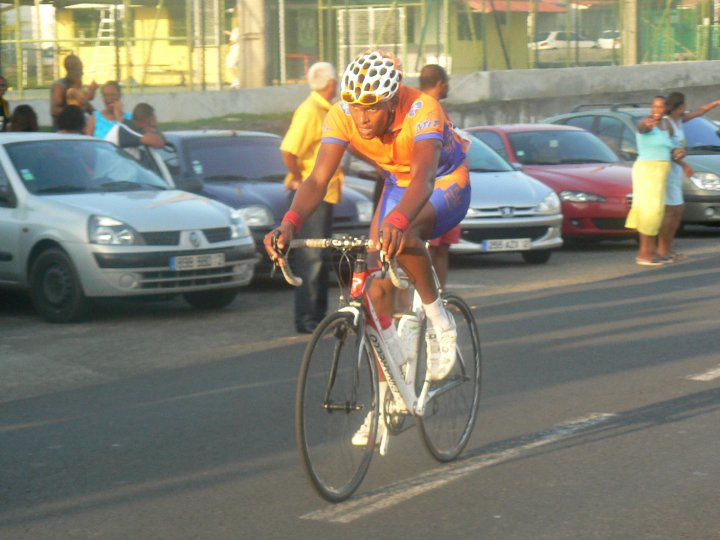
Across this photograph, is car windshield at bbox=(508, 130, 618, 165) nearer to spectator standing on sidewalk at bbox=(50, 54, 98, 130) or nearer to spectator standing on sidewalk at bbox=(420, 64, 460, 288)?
spectator standing on sidewalk at bbox=(50, 54, 98, 130)

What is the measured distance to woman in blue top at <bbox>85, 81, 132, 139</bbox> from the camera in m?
14.8

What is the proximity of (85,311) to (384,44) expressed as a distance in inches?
919

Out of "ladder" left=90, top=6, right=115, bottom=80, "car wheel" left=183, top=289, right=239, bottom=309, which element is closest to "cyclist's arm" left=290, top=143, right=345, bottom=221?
"car wheel" left=183, top=289, right=239, bottom=309

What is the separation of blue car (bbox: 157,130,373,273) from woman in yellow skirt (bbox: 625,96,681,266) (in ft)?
11.0

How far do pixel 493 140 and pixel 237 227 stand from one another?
6698 millimetres

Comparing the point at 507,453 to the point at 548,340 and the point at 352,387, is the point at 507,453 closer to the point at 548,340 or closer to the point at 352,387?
the point at 352,387

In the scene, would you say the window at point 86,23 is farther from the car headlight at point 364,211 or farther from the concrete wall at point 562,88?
the car headlight at point 364,211

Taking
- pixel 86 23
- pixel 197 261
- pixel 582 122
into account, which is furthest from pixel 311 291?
pixel 86 23

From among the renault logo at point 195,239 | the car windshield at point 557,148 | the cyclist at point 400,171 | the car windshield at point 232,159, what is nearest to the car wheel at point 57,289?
the renault logo at point 195,239

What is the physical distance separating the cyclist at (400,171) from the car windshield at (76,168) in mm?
6416

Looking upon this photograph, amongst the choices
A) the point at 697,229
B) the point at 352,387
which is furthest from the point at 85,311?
the point at 697,229

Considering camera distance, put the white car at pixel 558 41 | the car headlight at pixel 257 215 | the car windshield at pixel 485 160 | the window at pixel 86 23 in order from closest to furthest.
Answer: the car headlight at pixel 257 215 → the car windshield at pixel 485 160 → the window at pixel 86 23 → the white car at pixel 558 41

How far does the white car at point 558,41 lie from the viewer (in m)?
35.6

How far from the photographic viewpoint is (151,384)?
8.98m
